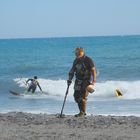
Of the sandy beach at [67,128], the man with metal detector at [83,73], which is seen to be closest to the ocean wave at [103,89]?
the man with metal detector at [83,73]

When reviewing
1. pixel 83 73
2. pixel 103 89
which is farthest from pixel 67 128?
pixel 103 89

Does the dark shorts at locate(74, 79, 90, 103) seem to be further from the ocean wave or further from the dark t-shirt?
the ocean wave

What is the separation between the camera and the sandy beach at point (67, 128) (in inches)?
429

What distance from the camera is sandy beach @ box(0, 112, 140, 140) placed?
35.8 ft

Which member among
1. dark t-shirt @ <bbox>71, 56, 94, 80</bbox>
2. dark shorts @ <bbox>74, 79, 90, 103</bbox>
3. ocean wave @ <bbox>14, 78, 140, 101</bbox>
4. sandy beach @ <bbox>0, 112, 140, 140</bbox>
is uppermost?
ocean wave @ <bbox>14, 78, 140, 101</bbox>

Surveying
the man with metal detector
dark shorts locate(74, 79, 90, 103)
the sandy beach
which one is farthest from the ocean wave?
the sandy beach

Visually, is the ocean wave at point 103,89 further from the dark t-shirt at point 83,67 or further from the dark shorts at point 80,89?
the dark t-shirt at point 83,67

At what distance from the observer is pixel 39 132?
1141cm

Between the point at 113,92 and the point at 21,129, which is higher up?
the point at 113,92

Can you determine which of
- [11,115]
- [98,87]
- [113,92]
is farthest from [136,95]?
[11,115]

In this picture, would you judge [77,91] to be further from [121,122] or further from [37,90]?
[37,90]

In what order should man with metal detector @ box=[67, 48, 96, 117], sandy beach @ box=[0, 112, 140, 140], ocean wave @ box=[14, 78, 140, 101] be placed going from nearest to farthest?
sandy beach @ box=[0, 112, 140, 140] → man with metal detector @ box=[67, 48, 96, 117] → ocean wave @ box=[14, 78, 140, 101]

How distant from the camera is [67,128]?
11.9 metres

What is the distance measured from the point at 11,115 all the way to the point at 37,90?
51.2 ft
